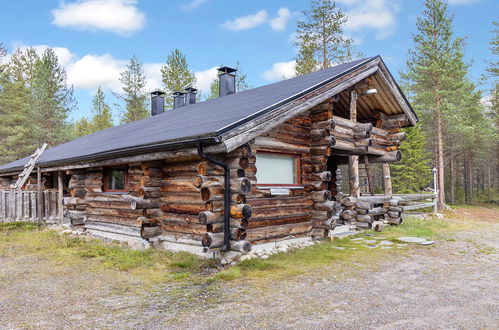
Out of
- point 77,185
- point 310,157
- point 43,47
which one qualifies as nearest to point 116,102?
point 43,47

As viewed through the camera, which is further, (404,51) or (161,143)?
(404,51)

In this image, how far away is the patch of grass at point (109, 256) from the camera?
A: 749 cm

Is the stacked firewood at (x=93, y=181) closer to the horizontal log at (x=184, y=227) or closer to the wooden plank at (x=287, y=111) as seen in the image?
the horizontal log at (x=184, y=227)

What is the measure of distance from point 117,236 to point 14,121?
27123 millimetres

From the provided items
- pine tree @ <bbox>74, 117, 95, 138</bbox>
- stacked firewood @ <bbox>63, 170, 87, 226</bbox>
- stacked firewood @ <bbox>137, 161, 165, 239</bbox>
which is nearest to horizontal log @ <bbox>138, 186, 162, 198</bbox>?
stacked firewood @ <bbox>137, 161, 165, 239</bbox>

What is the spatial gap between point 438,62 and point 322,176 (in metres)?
→ 18.8

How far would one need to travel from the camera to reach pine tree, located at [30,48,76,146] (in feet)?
100

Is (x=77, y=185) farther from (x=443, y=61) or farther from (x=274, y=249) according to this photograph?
(x=443, y=61)

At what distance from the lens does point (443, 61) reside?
79.3ft

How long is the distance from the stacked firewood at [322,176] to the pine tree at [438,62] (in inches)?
661

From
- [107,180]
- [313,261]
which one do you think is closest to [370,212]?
[313,261]

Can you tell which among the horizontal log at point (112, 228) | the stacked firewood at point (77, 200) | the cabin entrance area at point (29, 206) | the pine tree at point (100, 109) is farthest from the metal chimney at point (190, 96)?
the pine tree at point (100, 109)

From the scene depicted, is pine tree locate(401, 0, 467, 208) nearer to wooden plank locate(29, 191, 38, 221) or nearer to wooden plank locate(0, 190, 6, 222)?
wooden plank locate(29, 191, 38, 221)

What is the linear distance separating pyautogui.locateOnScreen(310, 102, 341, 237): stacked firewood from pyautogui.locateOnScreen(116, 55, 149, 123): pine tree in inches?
1120
